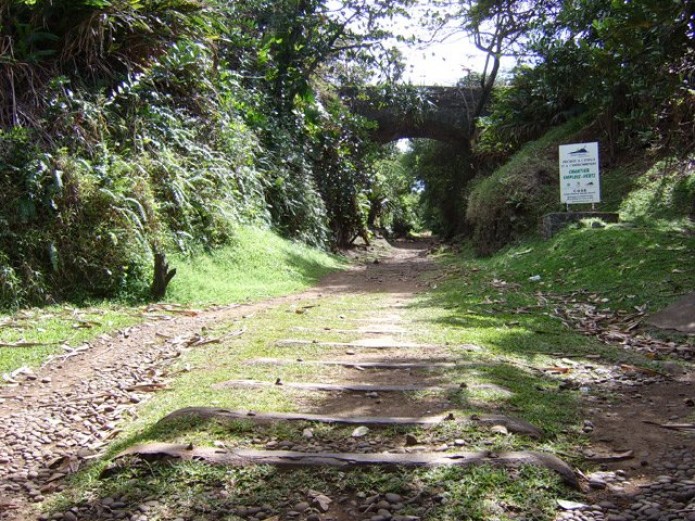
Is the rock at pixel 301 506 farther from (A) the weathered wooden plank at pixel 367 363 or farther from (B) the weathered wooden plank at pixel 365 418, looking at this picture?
(A) the weathered wooden plank at pixel 367 363

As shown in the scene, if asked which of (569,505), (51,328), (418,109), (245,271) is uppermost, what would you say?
(418,109)

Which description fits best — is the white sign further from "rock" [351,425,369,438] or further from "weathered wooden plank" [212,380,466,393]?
"rock" [351,425,369,438]

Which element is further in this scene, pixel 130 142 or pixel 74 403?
pixel 130 142

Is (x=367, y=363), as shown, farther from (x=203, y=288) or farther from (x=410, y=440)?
(x=203, y=288)

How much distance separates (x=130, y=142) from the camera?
8742 millimetres

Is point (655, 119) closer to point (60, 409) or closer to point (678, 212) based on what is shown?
point (678, 212)

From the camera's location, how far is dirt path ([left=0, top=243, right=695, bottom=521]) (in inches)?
96.1

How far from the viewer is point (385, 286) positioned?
399 inches

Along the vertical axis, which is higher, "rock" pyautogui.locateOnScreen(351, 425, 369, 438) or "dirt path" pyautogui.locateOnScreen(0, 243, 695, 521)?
"rock" pyautogui.locateOnScreen(351, 425, 369, 438)

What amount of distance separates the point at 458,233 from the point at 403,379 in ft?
63.7

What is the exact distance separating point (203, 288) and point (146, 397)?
4.22m

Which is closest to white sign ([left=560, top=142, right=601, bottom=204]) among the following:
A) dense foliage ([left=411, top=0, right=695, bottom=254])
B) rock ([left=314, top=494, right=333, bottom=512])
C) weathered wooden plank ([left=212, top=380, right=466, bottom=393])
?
dense foliage ([left=411, top=0, right=695, bottom=254])

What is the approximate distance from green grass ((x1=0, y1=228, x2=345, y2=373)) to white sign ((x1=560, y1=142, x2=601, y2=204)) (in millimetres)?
4974

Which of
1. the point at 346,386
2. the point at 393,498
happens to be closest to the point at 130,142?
the point at 346,386
